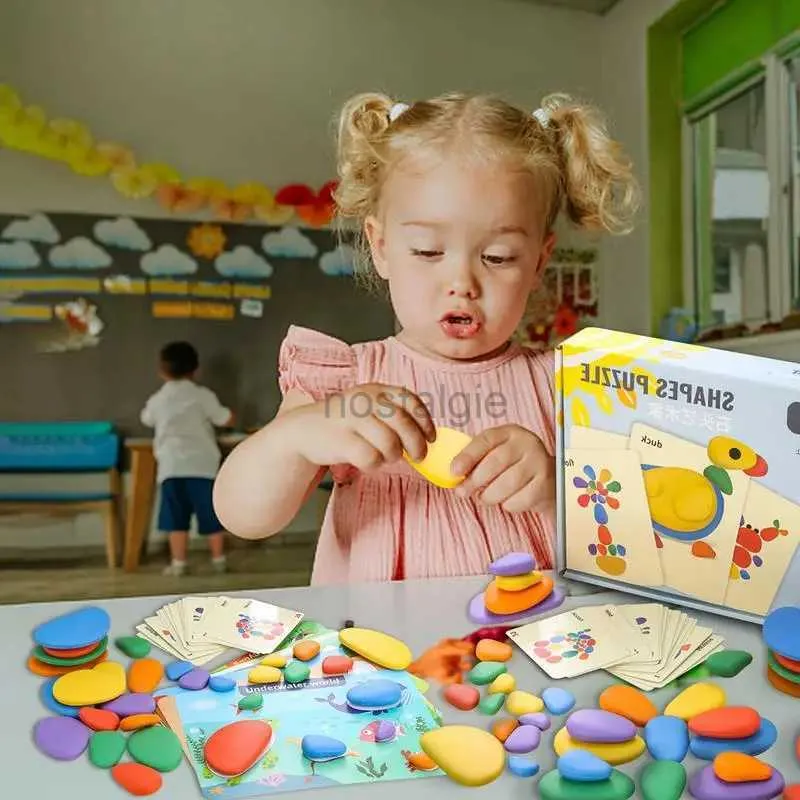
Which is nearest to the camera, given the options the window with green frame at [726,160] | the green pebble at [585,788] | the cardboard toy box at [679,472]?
the green pebble at [585,788]

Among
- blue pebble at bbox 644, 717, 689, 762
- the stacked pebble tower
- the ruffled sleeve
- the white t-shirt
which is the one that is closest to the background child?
the white t-shirt

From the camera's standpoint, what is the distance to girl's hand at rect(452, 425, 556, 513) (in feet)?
2.82

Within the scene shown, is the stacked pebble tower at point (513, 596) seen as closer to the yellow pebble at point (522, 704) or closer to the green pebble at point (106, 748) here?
the yellow pebble at point (522, 704)

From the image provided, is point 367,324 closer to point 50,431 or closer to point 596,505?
point 596,505

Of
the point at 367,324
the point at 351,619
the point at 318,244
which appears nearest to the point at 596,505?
the point at 351,619

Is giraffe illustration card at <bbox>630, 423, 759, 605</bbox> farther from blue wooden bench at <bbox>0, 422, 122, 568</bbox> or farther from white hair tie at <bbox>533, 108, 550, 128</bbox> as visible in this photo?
blue wooden bench at <bbox>0, 422, 122, 568</bbox>

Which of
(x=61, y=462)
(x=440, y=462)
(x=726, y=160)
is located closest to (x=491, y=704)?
(x=440, y=462)

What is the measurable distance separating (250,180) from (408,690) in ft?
2.47

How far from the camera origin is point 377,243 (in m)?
0.92

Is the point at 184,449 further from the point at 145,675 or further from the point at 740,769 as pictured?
the point at 740,769

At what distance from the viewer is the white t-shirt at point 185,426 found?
1.00 m

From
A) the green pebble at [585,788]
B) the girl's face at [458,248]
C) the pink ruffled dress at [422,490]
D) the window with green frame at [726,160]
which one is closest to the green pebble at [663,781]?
the green pebble at [585,788]

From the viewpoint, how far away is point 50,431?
109 centimetres

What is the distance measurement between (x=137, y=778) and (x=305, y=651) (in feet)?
0.55
